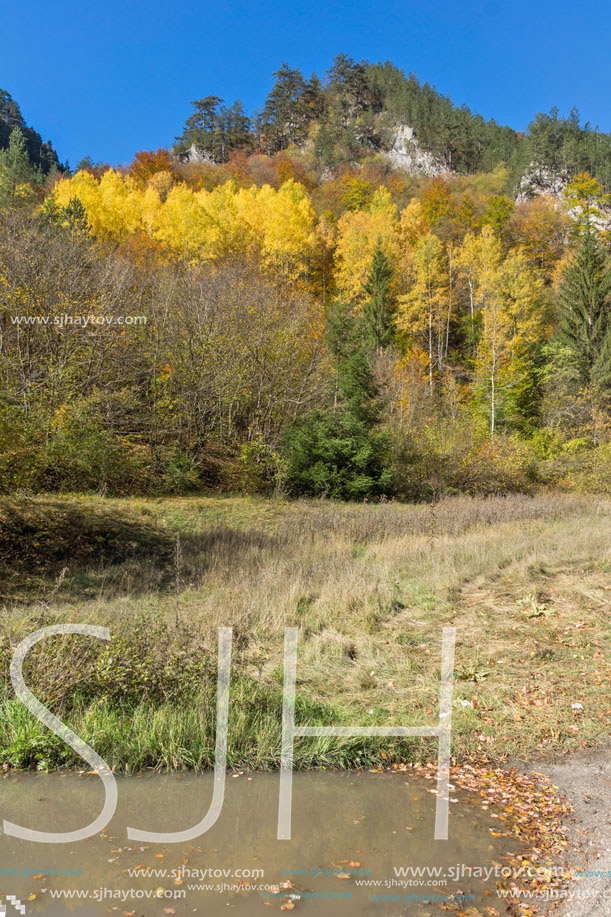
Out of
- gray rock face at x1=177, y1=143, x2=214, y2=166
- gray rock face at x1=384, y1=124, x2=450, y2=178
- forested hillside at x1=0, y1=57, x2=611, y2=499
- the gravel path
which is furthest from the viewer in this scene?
gray rock face at x1=177, y1=143, x2=214, y2=166

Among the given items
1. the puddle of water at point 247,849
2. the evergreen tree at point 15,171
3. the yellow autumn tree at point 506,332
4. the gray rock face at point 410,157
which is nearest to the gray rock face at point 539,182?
the gray rock face at point 410,157

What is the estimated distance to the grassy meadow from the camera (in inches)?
180

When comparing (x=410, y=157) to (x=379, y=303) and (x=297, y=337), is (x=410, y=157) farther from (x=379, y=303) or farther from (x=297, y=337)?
(x=297, y=337)

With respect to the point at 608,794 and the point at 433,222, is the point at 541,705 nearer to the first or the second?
the point at 608,794

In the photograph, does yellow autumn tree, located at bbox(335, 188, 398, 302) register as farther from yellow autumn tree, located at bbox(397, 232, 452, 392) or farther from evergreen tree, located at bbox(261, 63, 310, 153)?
evergreen tree, located at bbox(261, 63, 310, 153)

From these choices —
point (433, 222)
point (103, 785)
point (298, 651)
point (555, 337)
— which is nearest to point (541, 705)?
point (298, 651)

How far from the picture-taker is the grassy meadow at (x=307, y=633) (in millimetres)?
4574

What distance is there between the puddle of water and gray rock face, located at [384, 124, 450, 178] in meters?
78.5

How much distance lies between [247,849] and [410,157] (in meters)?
83.6

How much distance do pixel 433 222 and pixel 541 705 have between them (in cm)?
4677

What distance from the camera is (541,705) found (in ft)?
17.6

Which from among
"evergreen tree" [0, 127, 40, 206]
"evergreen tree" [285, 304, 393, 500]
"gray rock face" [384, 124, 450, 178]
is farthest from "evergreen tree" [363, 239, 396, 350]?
"gray rock face" [384, 124, 450, 178]

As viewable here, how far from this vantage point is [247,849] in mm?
3383

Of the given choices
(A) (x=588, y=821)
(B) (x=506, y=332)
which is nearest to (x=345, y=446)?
(A) (x=588, y=821)
